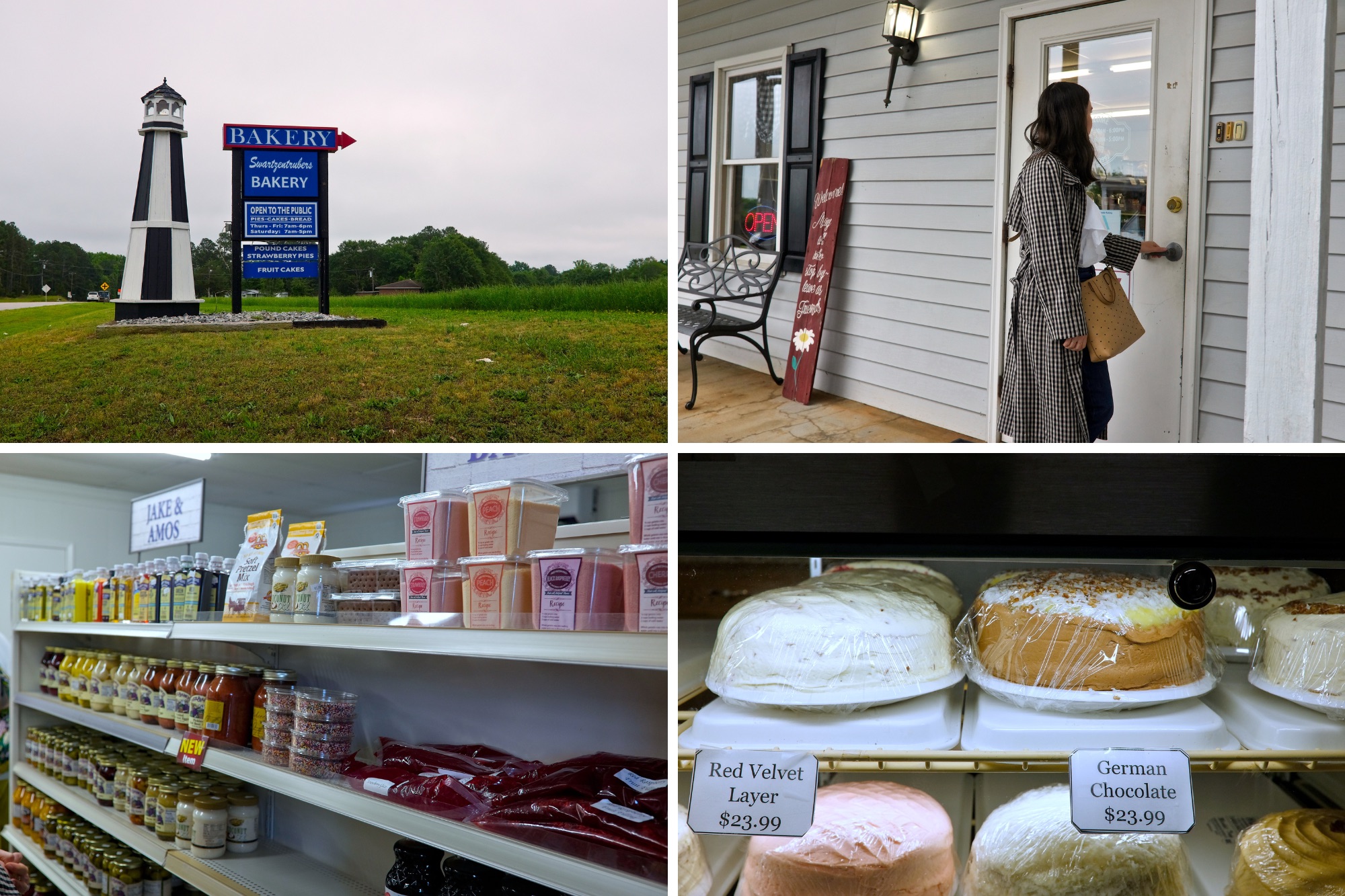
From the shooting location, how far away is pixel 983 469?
1.06 meters

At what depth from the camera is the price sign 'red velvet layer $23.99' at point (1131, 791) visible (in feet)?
3.13

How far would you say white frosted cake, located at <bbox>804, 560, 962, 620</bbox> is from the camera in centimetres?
120

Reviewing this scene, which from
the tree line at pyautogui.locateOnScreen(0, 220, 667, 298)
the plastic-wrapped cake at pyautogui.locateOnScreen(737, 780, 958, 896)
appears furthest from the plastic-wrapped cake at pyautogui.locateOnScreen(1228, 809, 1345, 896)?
the tree line at pyautogui.locateOnScreen(0, 220, 667, 298)

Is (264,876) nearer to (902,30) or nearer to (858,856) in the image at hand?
(858,856)

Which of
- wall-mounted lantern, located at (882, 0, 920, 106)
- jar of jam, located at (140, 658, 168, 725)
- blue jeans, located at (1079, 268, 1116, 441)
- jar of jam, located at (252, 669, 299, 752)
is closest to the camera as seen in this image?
jar of jam, located at (252, 669, 299, 752)

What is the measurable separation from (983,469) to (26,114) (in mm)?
6625

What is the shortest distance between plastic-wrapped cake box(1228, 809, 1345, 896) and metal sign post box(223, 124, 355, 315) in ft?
17.1

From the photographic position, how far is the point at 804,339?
5.36 m

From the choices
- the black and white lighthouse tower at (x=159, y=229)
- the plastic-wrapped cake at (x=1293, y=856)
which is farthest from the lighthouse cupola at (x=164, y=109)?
the plastic-wrapped cake at (x=1293, y=856)

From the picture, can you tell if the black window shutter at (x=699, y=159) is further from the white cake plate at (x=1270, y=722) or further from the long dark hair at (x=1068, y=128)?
the white cake plate at (x=1270, y=722)

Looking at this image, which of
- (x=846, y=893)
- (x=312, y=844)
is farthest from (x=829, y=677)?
(x=312, y=844)

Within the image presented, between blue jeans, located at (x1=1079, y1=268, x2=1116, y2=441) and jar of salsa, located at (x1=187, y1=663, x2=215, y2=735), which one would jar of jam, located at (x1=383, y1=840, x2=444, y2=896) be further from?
blue jeans, located at (x1=1079, y1=268, x2=1116, y2=441)

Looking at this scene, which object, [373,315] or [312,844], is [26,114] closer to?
[373,315]

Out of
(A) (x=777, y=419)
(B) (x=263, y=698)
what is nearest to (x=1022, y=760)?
(B) (x=263, y=698)
